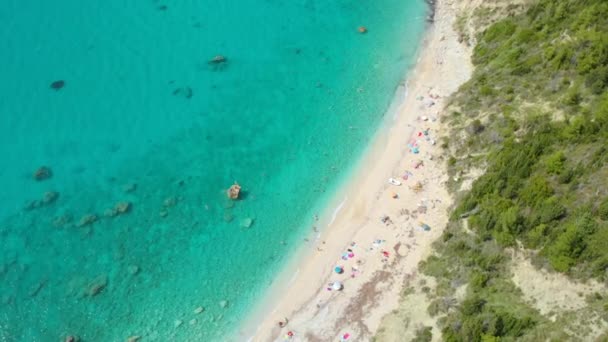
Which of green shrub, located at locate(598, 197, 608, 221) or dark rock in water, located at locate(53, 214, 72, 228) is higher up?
green shrub, located at locate(598, 197, 608, 221)

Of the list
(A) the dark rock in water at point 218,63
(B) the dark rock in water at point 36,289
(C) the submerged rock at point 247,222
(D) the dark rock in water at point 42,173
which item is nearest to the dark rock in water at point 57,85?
(D) the dark rock in water at point 42,173

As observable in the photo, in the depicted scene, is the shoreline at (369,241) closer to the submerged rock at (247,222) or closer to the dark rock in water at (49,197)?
the submerged rock at (247,222)

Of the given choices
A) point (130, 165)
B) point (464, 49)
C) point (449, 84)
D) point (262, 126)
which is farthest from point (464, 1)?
point (130, 165)

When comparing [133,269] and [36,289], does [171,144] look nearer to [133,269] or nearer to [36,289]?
[133,269]

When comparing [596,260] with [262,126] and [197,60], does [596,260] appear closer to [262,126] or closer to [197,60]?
[262,126]

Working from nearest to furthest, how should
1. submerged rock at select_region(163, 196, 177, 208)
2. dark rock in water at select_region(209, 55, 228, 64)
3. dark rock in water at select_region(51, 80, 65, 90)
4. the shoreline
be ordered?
the shoreline → submerged rock at select_region(163, 196, 177, 208) → dark rock in water at select_region(51, 80, 65, 90) → dark rock in water at select_region(209, 55, 228, 64)

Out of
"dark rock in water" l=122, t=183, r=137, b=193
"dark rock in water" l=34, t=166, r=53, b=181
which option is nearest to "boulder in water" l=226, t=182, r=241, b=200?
"dark rock in water" l=122, t=183, r=137, b=193

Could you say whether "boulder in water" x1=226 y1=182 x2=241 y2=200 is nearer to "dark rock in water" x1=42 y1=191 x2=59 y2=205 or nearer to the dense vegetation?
"dark rock in water" x1=42 y1=191 x2=59 y2=205
